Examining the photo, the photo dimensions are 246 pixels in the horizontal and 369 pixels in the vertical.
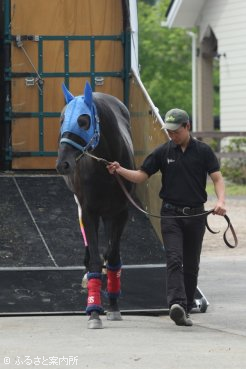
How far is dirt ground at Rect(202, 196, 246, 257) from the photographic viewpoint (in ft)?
56.2

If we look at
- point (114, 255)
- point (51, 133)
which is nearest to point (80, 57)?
point (51, 133)

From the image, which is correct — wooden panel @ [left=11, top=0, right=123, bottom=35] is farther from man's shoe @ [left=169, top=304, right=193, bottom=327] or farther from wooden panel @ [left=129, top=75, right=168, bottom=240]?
man's shoe @ [left=169, top=304, right=193, bottom=327]

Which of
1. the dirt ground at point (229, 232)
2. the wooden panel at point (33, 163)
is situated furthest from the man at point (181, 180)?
the dirt ground at point (229, 232)

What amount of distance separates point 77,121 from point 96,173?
69cm

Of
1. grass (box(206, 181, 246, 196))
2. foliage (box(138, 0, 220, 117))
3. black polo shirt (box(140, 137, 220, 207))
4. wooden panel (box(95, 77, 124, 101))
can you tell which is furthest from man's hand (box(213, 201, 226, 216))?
foliage (box(138, 0, 220, 117))

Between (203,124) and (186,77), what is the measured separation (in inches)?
914

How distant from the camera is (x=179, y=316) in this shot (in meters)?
10.1

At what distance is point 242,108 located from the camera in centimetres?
3272

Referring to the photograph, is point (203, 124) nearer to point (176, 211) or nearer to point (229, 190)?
point (229, 190)

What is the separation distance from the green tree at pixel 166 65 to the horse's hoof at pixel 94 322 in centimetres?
4814

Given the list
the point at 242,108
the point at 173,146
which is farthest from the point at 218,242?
the point at 242,108

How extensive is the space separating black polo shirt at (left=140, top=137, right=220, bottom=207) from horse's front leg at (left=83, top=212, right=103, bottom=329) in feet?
2.33

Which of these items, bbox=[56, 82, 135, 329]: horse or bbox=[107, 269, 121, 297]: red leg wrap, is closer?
Result: bbox=[56, 82, 135, 329]: horse

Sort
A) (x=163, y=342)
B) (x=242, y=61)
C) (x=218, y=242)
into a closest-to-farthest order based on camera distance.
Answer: (x=163, y=342), (x=218, y=242), (x=242, y=61)
